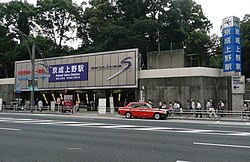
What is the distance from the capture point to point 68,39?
67.6 m

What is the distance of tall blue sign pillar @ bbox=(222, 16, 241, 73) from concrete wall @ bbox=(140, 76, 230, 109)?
2266 millimetres

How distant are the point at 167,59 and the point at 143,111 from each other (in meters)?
15.1

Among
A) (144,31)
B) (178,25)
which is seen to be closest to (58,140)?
(144,31)

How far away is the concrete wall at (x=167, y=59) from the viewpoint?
1544 inches

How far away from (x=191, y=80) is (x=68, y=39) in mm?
41991

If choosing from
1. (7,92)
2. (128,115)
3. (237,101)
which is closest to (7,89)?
(7,92)

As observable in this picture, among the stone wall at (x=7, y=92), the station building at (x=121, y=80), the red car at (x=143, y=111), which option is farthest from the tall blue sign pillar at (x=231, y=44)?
the stone wall at (x=7, y=92)

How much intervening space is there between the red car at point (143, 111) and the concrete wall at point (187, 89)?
579cm

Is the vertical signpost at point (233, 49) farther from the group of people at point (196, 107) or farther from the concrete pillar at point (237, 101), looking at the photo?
the group of people at point (196, 107)

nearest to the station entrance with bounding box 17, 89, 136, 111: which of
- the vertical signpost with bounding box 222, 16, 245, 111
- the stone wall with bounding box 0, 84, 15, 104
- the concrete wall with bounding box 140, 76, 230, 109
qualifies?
the stone wall with bounding box 0, 84, 15, 104

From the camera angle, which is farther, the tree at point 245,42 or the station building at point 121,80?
the tree at point 245,42

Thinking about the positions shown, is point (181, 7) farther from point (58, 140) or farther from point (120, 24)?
point (58, 140)

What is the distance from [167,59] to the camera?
3991 centimetres

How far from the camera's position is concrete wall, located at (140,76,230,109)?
1189 inches
